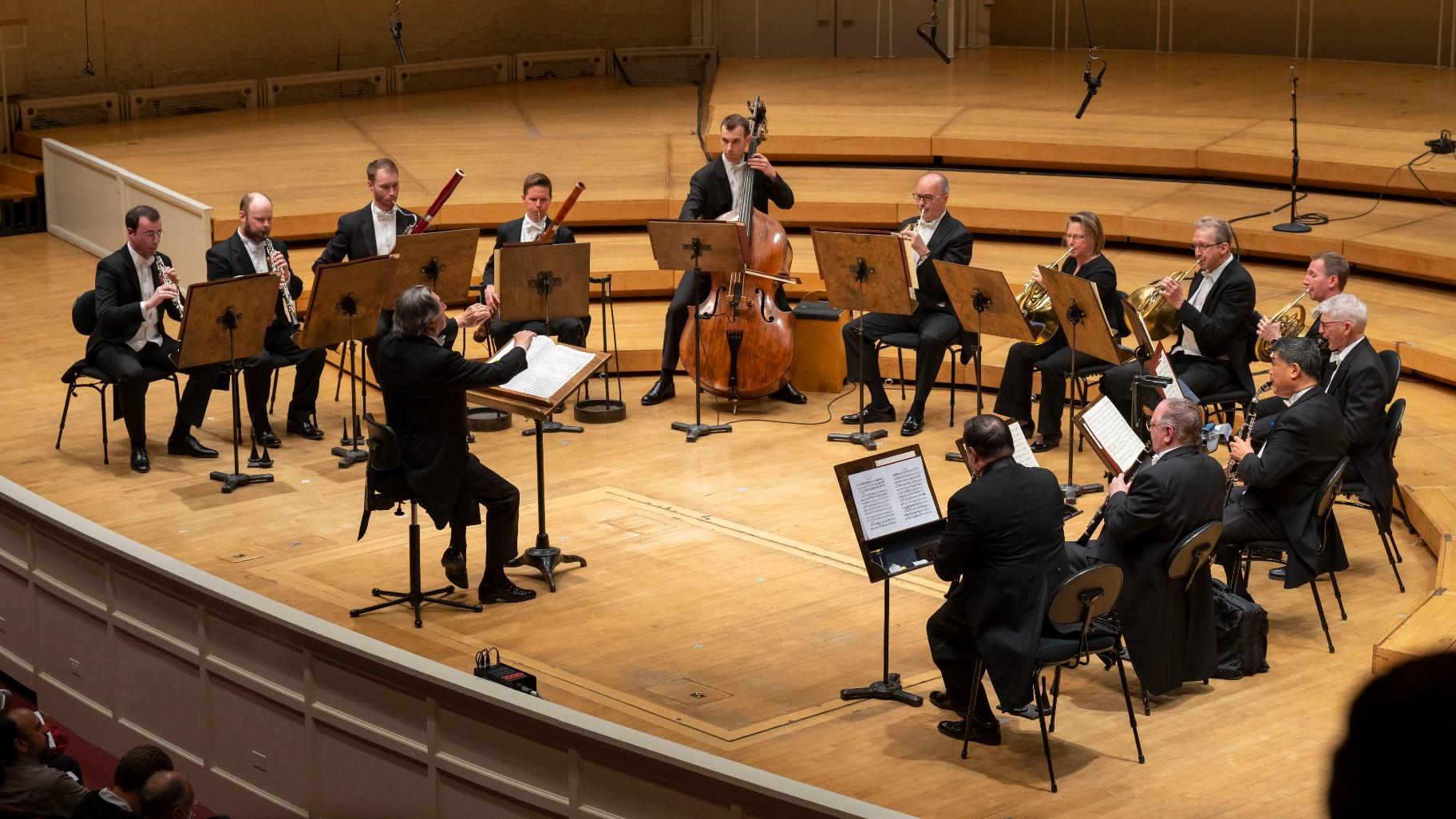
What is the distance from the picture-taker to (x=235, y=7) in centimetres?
1245

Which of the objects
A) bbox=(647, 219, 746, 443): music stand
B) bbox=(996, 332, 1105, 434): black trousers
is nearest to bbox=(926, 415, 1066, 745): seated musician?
bbox=(996, 332, 1105, 434): black trousers

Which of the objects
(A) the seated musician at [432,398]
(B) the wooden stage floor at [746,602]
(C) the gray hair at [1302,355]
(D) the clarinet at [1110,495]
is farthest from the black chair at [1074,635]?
(A) the seated musician at [432,398]

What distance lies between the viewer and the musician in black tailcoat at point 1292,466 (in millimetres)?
5594

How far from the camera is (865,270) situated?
7.46 metres

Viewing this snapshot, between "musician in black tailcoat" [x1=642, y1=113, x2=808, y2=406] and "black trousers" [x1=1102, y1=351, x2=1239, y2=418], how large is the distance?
1734 mm

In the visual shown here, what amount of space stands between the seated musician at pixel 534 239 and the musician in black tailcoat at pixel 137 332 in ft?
4.31

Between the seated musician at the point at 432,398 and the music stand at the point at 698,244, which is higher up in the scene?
the music stand at the point at 698,244

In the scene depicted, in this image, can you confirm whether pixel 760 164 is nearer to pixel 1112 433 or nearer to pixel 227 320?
pixel 227 320

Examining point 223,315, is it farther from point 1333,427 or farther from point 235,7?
point 235,7

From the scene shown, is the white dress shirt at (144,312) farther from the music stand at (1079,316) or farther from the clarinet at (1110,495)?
the clarinet at (1110,495)

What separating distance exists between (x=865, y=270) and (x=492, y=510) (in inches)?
90.4

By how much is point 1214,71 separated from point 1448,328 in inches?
179

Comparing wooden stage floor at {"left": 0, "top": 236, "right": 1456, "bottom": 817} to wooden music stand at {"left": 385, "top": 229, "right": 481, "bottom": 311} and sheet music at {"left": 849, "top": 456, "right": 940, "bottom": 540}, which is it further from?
wooden music stand at {"left": 385, "top": 229, "right": 481, "bottom": 311}

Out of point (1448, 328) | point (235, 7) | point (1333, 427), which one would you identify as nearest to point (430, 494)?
point (1333, 427)
